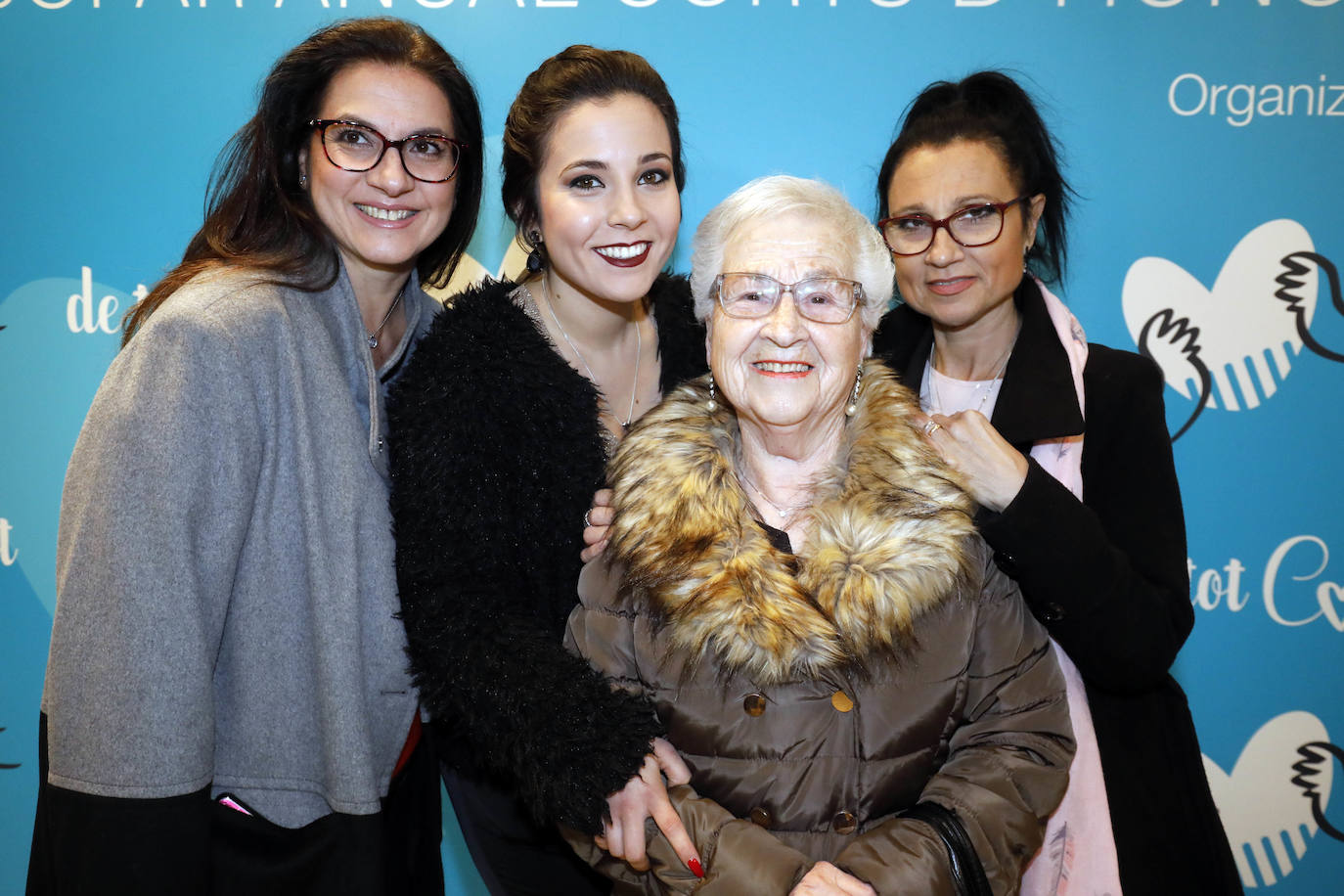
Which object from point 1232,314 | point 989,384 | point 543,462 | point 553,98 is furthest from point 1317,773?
point 553,98

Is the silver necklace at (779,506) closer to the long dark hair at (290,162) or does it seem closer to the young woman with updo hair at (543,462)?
the young woman with updo hair at (543,462)

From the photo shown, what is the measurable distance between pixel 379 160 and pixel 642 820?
1.37 m

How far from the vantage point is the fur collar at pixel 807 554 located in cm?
156

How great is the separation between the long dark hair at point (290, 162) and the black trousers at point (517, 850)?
4.01 ft

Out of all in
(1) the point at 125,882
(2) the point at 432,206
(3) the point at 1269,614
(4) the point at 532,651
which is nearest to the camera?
(1) the point at 125,882

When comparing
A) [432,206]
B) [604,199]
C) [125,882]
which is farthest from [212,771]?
[604,199]

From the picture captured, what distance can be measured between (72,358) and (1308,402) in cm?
392

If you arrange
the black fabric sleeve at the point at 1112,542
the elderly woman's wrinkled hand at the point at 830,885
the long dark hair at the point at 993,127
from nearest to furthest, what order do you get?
the elderly woman's wrinkled hand at the point at 830,885
the black fabric sleeve at the point at 1112,542
the long dark hair at the point at 993,127

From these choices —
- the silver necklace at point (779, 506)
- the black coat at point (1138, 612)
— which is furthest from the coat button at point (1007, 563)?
the silver necklace at point (779, 506)

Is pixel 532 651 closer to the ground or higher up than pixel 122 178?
closer to the ground

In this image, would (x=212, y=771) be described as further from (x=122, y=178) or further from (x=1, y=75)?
(x=1, y=75)

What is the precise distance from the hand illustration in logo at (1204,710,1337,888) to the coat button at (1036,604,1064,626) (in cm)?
170

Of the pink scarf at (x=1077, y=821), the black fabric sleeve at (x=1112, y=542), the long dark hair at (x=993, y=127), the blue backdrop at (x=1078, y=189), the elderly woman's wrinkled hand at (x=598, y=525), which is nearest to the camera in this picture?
the black fabric sleeve at (x=1112, y=542)

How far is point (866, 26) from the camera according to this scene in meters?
2.69
